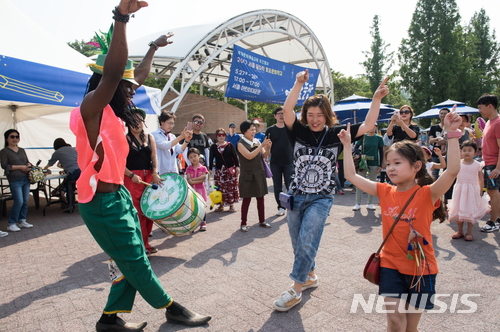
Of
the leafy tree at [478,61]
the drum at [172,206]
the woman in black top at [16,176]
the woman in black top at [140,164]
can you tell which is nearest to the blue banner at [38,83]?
the woman in black top at [16,176]

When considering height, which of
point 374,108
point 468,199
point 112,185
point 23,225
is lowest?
point 23,225

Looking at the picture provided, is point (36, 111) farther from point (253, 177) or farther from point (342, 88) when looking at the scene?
point (342, 88)

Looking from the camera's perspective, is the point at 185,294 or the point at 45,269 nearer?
the point at 185,294

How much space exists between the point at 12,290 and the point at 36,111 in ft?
25.6

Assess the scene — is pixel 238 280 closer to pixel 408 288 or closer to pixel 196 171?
pixel 408 288

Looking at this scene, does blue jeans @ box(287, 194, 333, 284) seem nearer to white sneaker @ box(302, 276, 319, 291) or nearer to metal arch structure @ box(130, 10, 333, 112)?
white sneaker @ box(302, 276, 319, 291)

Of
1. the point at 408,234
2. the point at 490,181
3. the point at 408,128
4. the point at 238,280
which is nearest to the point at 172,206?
the point at 238,280

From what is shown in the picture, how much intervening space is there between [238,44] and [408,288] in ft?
68.6

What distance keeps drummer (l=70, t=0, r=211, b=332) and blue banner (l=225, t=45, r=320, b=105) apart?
12.3 meters

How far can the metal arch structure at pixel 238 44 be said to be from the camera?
15906 millimetres

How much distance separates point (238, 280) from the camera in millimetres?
3637

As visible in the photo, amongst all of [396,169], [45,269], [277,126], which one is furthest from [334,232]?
[45,269]

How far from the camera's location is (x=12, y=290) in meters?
3.62

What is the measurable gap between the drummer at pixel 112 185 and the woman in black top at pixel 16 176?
4971 millimetres
